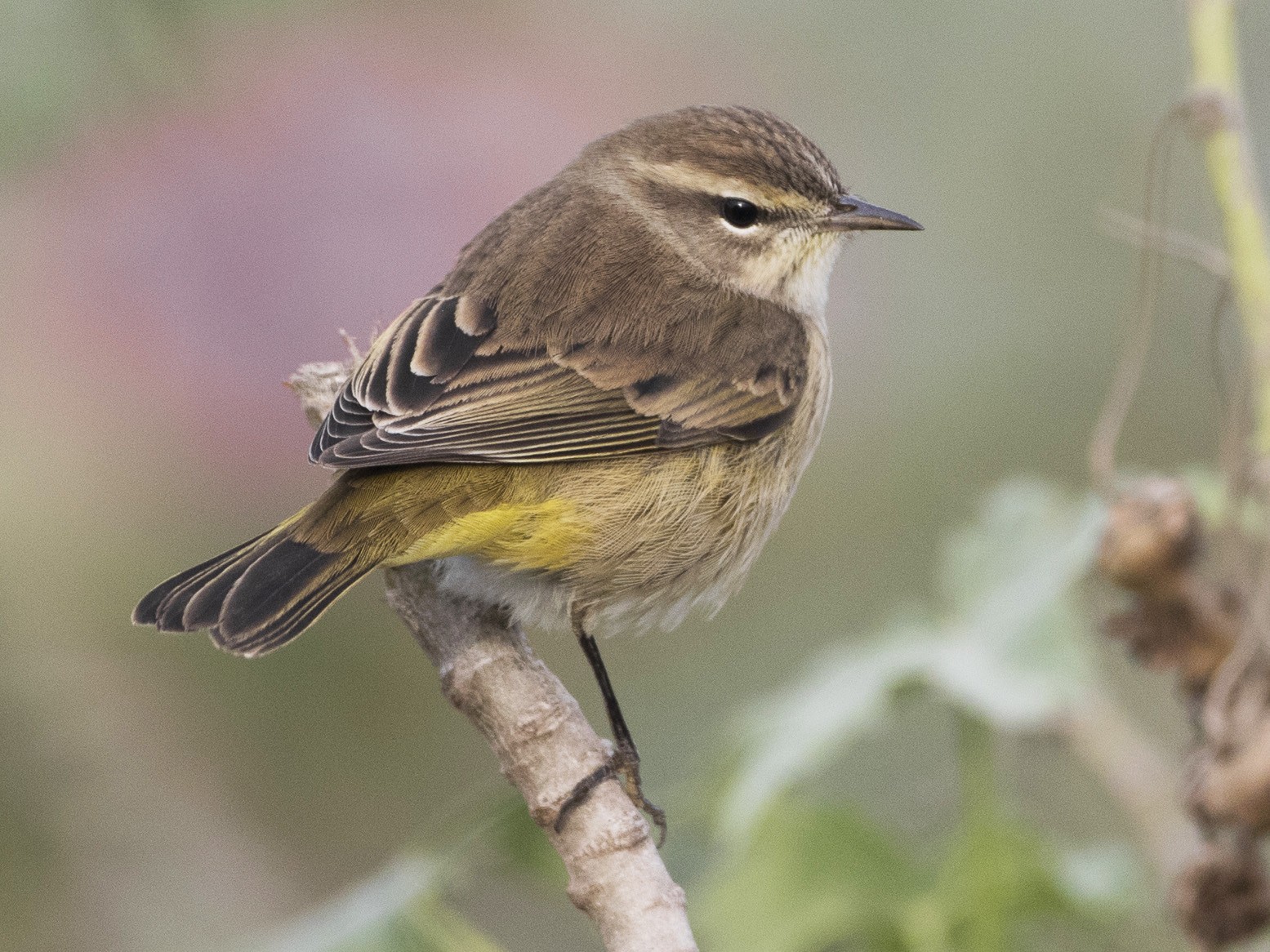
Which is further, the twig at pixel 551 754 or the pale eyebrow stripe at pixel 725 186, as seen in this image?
the pale eyebrow stripe at pixel 725 186

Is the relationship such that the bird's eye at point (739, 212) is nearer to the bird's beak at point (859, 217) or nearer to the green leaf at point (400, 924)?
the bird's beak at point (859, 217)

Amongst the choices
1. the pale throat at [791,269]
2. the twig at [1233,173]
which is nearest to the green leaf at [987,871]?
the twig at [1233,173]

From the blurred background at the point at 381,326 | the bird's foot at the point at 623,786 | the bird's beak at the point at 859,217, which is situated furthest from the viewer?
the bird's beak at the point at 859,217

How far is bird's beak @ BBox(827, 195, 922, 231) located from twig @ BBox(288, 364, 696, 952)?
1.29 metres

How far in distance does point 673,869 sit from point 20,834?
134cm

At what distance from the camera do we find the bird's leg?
2.43m

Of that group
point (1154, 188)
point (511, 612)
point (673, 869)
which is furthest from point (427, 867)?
point (1154, 188)

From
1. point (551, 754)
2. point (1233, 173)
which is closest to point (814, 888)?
point (551, 754)

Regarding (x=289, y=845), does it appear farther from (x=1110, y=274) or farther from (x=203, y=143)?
(x=1110, y=274)

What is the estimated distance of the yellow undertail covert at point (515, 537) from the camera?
2.81 metres

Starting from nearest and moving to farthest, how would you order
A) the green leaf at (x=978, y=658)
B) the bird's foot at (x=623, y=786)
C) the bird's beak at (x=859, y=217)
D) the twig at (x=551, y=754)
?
1. the twig at (x=551, y=754)
2. the bird's foot at (x=623, y=786)
3. the green leaf at (x=978, y=658)
4. the bird's beak at (x=859, y=217)

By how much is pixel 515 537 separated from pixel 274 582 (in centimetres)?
47

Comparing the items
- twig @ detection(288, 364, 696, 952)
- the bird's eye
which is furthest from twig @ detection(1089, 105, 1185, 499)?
twig @ detection(288, 364, 696, 952)

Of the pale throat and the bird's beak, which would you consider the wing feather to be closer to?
the pale throat
